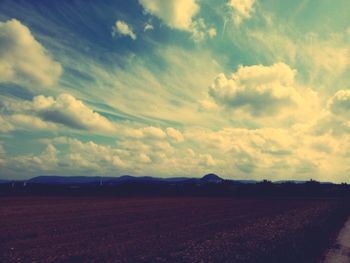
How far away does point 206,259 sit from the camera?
1644cm

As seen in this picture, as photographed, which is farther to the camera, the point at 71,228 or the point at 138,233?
the point at 71,228

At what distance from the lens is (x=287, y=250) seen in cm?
1714

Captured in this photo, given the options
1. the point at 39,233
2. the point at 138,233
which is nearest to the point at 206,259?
the point at 138,233

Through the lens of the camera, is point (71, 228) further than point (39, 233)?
Yes

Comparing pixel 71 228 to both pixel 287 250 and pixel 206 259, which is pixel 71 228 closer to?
pixel 206 259

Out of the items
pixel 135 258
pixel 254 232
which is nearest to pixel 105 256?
pixel 135 258

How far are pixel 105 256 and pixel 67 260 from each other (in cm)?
186

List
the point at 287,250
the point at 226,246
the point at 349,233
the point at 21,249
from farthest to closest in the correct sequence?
the point at 349,233 < the point at 226,246 < the point at 21,249 < the point at 287,250

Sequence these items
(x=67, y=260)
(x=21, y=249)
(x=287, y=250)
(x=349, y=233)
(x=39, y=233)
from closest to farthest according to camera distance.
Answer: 1. (x=67, y=260)
2. (x=287, y=250)
3. (x=21, y=249)
4. (x=39, y=233)
5. (x=349, y=233)

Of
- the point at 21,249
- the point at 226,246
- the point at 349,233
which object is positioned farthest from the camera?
the point at 349,233

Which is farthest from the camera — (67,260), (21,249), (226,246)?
(226,246)

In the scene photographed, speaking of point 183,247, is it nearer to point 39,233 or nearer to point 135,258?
point 135,258

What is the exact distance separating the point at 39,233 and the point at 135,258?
35.6 feet

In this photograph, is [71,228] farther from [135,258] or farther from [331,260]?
[331,260]
